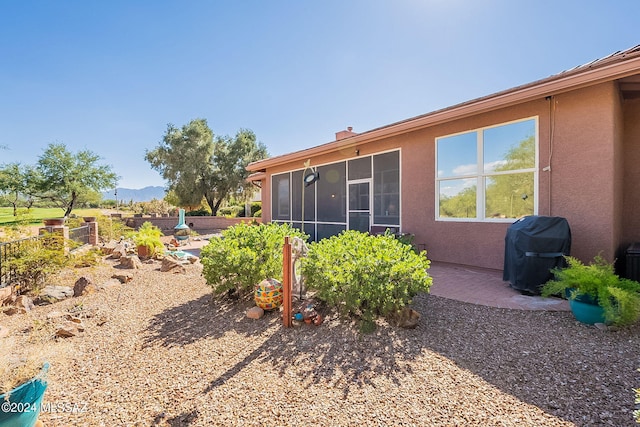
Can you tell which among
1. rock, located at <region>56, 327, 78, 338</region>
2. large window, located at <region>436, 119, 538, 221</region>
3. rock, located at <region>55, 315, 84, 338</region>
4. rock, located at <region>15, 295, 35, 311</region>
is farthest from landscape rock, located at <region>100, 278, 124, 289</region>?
large window, located at <region>436, 119, 538, 221</region>

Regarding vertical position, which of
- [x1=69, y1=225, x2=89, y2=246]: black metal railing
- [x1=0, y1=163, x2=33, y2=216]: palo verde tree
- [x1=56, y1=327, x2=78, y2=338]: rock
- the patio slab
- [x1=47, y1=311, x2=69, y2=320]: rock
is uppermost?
[x1=0, y1=163, x2=33, y2=216]: palo verde tree

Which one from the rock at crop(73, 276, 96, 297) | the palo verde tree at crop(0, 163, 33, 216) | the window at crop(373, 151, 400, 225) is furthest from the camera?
the palo verde tree at crop(0, 163, 33, 216)

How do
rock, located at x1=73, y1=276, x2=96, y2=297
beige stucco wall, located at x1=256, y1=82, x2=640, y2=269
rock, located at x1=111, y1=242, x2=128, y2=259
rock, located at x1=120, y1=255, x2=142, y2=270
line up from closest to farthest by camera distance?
beige stucco wall, located at x1=256, y1=82, x2=640, y2=269 < rock, located at x1=73, y1=276, x2=96, y2=297 < rock, located at x1=120, y1=255, x2=142, y2=270 < rock, located at x1=111, y1=242, x2=128, y2=259

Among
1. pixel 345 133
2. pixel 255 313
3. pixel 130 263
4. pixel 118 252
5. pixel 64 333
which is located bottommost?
pixel 64 333

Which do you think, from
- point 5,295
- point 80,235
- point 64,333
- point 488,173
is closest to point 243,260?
point 64,333

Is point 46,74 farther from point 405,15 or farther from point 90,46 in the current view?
point 405,15

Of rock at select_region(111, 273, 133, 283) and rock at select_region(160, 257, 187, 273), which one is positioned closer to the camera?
rock at select_region(111, 273, 133, 283)

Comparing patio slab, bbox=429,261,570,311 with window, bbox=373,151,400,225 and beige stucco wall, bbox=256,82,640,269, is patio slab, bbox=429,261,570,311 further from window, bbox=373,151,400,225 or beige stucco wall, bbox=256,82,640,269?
window, bbox=373,151,400,225

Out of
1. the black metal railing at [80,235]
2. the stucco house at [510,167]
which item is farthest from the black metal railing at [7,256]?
the stucco house at [510,167]

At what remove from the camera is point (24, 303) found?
455 centimetres

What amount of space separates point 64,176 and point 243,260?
76.6 feet

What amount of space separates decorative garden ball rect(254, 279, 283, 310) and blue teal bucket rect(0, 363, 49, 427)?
2.30 m

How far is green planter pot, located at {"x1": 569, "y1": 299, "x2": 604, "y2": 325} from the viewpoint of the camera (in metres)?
3.42

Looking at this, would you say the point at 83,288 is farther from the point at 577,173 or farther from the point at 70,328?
the point at 577,173
